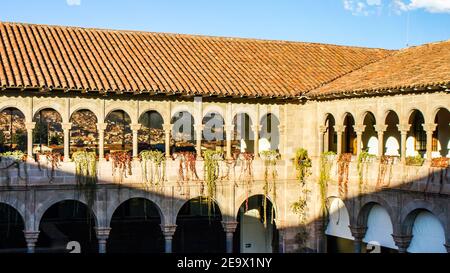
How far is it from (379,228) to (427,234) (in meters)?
2.36

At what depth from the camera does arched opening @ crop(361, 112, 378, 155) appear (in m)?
28.9

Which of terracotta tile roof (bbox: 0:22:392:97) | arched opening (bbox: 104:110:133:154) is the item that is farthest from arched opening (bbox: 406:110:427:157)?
arched opening (bbox: 104:110:133:154)

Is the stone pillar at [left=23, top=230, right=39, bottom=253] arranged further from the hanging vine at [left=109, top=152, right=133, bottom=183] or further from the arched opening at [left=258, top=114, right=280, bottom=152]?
the arched opening at [left=258, top=114, right=280, bottom=152]

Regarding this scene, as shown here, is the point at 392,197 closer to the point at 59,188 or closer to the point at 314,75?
the point at 314,75

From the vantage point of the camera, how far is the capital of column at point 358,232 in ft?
84.3

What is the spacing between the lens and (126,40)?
1152 inches

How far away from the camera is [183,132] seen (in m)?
29.0

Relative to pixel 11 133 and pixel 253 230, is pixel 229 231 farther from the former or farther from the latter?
pixel 11 133

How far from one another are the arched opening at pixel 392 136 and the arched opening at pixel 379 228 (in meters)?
3.57

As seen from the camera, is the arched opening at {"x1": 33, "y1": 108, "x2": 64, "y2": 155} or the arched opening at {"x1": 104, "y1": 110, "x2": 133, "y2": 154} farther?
the arched opening at {"x1": 104, "y1": 110, "x2": 133, "y2": 154}

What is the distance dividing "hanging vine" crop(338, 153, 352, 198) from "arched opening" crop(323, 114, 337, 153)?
188cm

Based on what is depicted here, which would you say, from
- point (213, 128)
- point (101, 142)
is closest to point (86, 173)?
point (101, 142)

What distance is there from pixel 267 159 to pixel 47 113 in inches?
348
